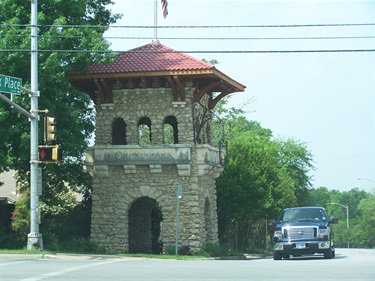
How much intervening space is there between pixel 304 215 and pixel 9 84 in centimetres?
1158

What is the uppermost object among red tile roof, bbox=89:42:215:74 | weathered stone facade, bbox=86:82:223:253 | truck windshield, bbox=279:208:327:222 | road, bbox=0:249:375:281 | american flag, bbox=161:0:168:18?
american flag, bbox=161:0:168:18

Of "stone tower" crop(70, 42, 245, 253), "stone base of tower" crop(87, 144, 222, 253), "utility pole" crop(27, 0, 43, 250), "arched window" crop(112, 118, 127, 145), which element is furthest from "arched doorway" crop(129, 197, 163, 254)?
"utility pole" crop(27, 0, 43, 250)

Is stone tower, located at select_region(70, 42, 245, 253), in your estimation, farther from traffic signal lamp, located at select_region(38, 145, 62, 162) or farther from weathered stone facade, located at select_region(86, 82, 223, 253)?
traffic signal lamp, located at select_region(38, 145, 62, 162)

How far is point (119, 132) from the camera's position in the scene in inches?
1543

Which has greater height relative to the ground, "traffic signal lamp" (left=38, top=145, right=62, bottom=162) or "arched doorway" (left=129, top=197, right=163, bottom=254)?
"traffic signal lamp" (left=38, top=145, right=62, bottom=162)

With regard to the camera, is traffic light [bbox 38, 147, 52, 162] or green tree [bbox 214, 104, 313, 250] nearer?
traffic light [bbox 38, 147, 52, 162]

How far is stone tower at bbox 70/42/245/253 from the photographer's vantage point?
35812 mm

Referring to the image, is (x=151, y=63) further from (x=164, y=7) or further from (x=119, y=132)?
(x=119, y=132)

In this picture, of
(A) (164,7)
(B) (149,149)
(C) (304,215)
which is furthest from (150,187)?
(C) (304,215)

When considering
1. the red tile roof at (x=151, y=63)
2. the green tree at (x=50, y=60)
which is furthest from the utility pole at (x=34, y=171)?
the red tile roof at (x=151, y=63)

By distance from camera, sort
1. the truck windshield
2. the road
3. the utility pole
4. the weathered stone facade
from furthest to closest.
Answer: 1. the weathered stone facade
2. the truck windshield
3. the utility pole
4. the road

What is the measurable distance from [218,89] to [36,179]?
13.5 m

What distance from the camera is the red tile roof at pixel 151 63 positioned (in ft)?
115

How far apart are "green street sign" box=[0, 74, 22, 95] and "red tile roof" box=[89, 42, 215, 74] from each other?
9.11m
